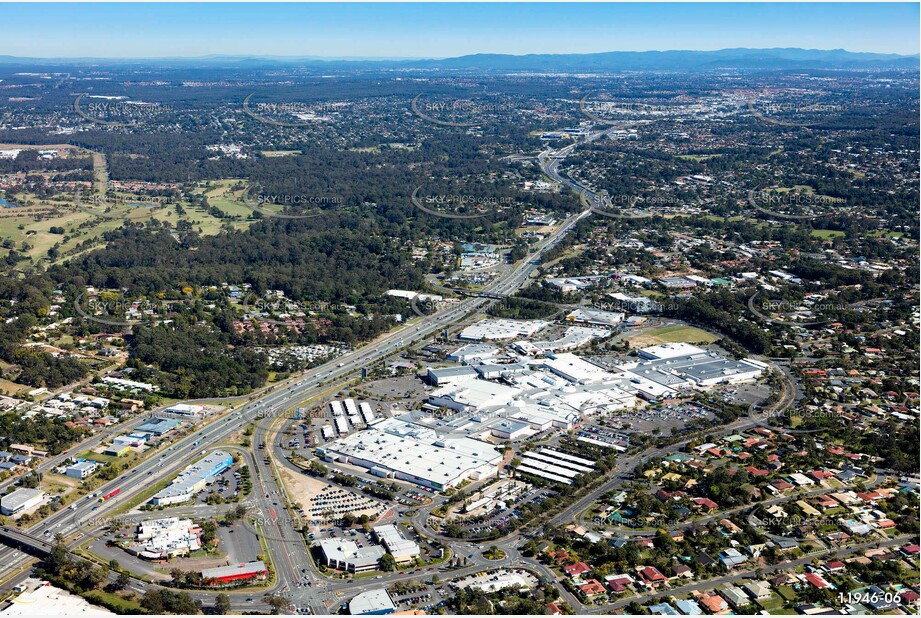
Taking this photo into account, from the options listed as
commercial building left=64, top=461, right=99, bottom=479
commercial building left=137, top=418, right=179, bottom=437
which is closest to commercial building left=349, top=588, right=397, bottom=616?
commercial building left=64, top=461, right=99, bottom=479

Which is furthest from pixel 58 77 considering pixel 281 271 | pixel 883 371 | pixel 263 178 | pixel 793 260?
Result: pixel 883 371

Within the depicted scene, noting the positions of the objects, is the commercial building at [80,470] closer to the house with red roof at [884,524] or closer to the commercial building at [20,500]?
the commercial building at [20,500]

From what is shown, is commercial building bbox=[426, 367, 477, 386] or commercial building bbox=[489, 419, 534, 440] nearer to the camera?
commercial building bbox=[489, 419, 534, 440]

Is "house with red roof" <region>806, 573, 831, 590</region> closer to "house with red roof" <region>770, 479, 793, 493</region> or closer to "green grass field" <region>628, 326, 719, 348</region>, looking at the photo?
"house with red roof" <region>770, 479, 793, 493</region>

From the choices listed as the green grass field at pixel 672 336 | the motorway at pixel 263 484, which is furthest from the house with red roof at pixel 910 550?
the green grass field at pixel 672 336

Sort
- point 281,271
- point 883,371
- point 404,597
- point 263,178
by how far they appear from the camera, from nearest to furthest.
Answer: point 404,597
point 883,371
point 281,271
point 263,178

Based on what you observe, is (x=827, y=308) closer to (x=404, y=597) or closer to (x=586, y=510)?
(x=586, y=510)
